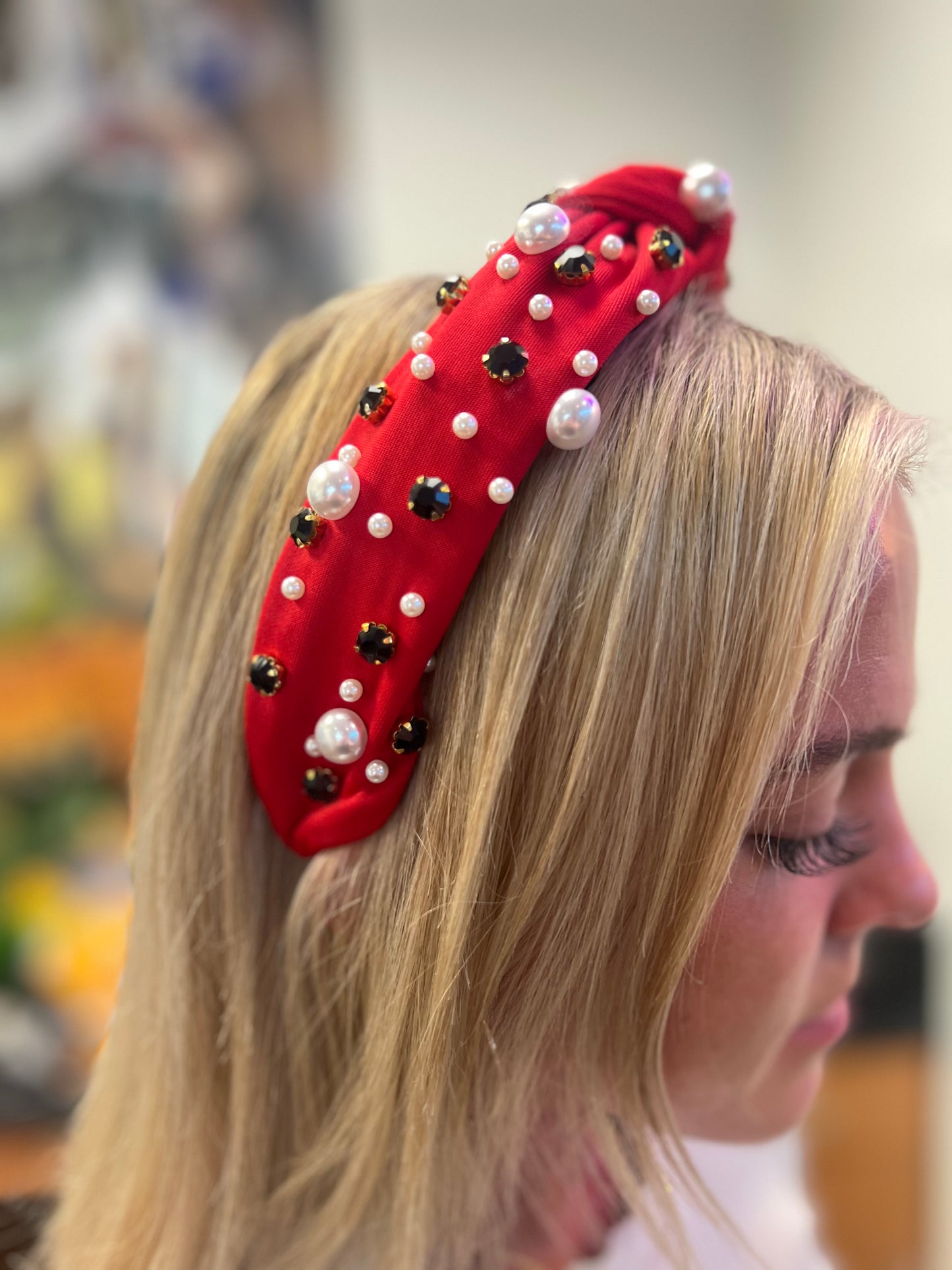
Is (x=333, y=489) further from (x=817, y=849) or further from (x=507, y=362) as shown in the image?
(x=817, y=849)

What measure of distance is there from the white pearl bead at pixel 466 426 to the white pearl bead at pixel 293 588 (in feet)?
0.39

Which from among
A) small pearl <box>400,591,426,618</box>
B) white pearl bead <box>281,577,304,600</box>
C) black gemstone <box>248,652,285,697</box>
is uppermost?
small pearl <box>400,591,426,618</box>

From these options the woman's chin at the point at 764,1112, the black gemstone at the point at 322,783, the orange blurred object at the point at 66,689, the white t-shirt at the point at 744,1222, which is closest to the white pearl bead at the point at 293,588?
the black gemstone at the point at 322,783

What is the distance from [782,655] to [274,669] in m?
0.27

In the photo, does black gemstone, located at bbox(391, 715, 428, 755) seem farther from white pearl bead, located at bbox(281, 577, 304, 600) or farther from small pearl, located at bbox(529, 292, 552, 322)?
small pearl, located at bbox(529, 292, 552, 322)

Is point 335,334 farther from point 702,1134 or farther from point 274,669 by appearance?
point 702,1134

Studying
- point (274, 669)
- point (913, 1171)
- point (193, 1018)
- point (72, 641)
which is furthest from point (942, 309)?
point (72, 641)

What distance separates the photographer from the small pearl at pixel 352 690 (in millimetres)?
461

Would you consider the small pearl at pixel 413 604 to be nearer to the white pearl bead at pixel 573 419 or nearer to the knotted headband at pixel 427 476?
the knotted headband at pixel 427 476

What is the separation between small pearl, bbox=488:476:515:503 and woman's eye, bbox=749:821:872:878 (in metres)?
0.24

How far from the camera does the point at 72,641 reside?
4.58 feet

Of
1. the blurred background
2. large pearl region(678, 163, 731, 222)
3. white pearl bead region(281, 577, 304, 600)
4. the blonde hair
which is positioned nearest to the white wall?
the blurred background

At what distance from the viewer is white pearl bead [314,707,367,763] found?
0.46 m

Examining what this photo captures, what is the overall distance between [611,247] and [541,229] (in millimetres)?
43
